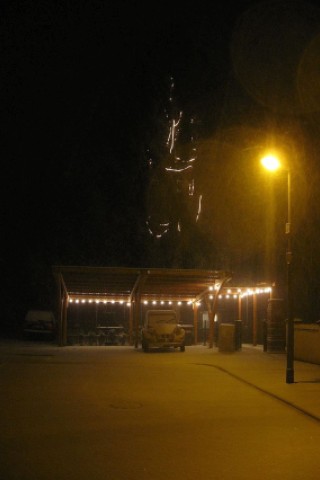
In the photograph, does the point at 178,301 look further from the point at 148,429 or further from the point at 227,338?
the point at 148,429

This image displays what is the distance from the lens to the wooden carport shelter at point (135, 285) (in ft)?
86.8

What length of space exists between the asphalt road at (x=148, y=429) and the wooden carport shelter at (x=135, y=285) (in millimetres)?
9126

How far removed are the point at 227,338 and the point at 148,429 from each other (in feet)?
54.1

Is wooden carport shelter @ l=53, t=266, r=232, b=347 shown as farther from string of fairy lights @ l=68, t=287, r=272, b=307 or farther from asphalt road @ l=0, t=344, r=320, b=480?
asphalt road @ l=0, t=344, r=320, b=480

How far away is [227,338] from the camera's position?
85.1 feet

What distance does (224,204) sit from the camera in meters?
39.6

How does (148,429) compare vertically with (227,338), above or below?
below

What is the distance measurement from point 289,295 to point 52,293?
28.8 m

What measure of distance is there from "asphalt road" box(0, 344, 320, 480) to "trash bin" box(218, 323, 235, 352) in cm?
834

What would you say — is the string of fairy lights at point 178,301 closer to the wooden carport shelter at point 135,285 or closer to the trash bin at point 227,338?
the wooden carport shelter at point 135,285

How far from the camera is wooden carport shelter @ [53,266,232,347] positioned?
86.8ft

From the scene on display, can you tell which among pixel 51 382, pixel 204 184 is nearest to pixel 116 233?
pixel 204 184

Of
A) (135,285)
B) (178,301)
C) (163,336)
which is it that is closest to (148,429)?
(163,336)

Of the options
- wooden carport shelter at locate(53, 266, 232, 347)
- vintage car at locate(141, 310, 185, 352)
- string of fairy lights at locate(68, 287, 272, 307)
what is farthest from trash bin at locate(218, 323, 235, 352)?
string of fairy lights at locate(68, 287, 272, 307)
